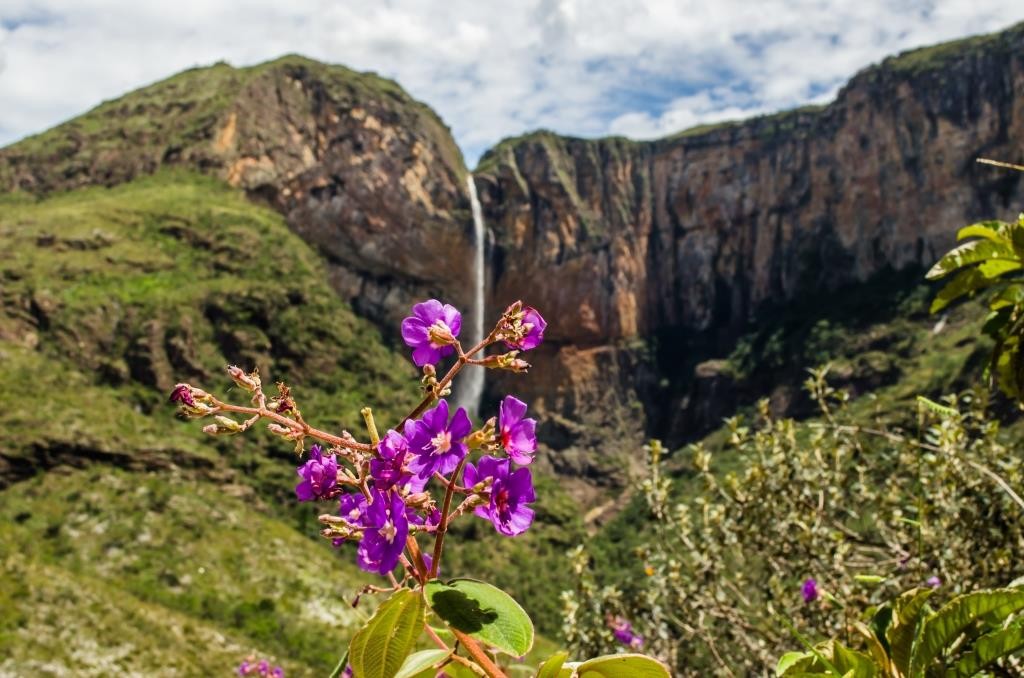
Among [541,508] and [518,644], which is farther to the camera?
[541,508]

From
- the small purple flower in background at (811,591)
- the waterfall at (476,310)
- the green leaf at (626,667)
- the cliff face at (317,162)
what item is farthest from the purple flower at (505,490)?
the waterfall at (476,310)

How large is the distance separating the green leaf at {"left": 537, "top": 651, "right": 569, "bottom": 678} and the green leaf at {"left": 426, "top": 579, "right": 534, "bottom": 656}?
4 cm

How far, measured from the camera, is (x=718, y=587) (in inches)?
223

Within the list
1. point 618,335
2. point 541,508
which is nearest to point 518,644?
point 541,508

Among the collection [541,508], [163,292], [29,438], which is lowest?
[541,508]

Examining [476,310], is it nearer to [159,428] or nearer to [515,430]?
[159,428]

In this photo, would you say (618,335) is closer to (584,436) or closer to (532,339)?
(584,436)

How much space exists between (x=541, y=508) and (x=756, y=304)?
30253mm

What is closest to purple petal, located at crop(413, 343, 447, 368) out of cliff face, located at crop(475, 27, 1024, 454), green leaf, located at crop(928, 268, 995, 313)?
green leaf, located at crop(928, 268, 995, 313)

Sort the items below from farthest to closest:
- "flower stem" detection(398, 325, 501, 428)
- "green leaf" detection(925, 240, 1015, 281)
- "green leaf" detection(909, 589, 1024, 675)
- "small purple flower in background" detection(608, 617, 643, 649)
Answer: "small purple flower in background" detection(608, 617, 643, 649), "green leaf" detection(925, 240, 1015, 281), "green leaf" detection(909, 589, 1024, 675), "flower stem" detection(398, 325, 501, 428)

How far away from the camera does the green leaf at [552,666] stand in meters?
1.11

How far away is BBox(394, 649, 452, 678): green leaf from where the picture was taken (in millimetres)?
1048

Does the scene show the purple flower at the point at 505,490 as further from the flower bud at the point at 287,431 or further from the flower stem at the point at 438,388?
the flower bud at the point at 287,431

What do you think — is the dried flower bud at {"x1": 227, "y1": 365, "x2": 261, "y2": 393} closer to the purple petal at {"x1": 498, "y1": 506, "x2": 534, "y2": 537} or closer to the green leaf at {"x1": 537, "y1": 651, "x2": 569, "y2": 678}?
the purple petal at {"x1": 498, "y1": 506, "x2": 534, "y2": 537}
